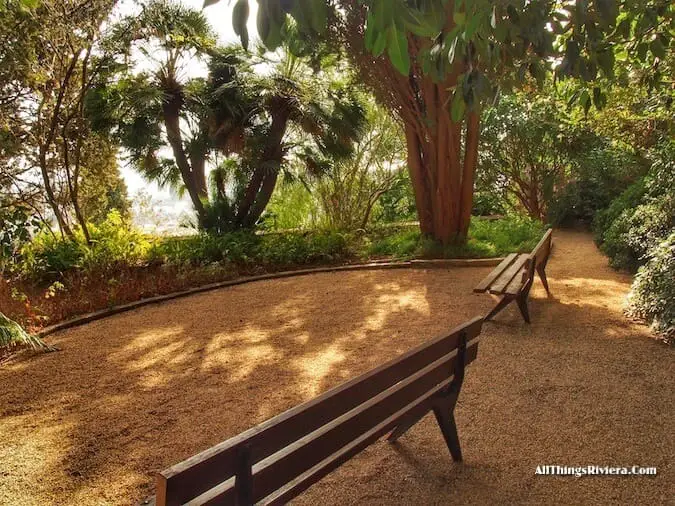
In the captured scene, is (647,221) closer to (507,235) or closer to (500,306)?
(507,235)

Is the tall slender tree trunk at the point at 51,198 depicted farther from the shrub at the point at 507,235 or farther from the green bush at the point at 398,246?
the shrub at the point at 507,235

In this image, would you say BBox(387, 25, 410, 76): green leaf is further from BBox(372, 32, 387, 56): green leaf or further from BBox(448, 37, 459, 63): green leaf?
BBox(448, 37, 459, 63): green leaf

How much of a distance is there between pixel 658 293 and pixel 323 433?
435 cm

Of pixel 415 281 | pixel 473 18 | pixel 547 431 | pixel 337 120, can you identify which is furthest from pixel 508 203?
pixel 473 18

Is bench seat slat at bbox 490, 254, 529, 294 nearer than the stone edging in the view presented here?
Yes

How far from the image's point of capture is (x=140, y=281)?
6945 millimetres

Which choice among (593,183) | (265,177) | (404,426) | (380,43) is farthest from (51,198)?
(593,183)

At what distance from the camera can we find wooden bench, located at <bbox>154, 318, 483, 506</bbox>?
1364 millimetres

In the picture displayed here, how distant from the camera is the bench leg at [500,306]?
4.64 metres

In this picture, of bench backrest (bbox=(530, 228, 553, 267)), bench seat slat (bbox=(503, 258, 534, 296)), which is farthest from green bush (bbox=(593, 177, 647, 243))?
bench seat slat (bbox=(503, 258, 534, 296))

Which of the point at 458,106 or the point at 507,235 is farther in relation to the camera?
the point at 507,235

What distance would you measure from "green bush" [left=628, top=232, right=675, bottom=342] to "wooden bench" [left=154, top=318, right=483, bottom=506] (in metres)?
2.76

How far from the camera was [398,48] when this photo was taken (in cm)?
119

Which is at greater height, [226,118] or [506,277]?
[226,118]
